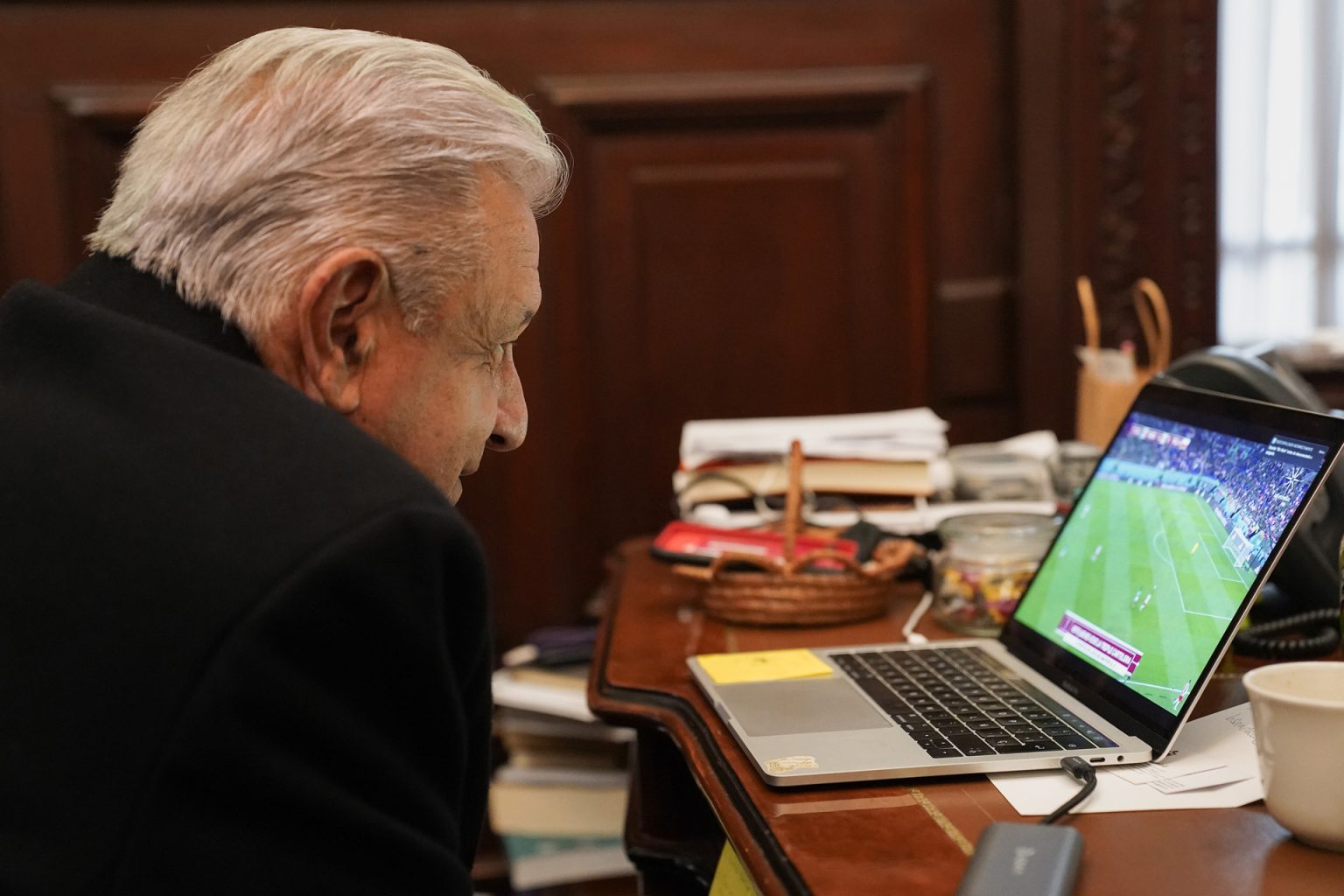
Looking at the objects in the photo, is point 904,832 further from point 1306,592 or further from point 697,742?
point 1306,592

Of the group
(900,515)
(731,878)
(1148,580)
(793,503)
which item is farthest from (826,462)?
(731,878)

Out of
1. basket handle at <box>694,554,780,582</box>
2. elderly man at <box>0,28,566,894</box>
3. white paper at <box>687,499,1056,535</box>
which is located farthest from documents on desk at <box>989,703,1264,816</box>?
white paper at <box>687,499,1056,535</box>

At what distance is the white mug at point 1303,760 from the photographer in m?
0.74

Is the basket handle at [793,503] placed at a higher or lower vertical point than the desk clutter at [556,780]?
higher

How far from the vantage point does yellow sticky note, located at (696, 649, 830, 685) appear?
1124 millimetres

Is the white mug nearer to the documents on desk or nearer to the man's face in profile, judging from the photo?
the documents on desk

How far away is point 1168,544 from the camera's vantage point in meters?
1.03

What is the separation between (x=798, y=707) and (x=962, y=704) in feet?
0.41

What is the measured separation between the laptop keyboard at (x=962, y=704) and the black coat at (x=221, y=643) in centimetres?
38

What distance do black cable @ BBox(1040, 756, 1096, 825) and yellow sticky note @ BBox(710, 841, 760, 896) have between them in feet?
0.67

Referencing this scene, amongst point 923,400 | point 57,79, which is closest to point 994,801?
point 923,400

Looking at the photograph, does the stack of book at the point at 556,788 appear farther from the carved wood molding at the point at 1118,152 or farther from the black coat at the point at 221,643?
the black coat at the point at 221,643

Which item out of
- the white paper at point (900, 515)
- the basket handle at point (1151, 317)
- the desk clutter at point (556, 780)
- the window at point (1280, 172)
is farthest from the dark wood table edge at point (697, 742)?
the window at point (1280, 172)

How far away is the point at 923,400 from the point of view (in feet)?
7.15
